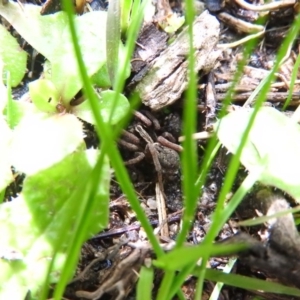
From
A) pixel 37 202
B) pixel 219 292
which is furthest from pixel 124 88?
pixel 219 292

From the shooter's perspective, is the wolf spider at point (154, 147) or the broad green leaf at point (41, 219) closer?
the broad green leaf at point (41, 219)

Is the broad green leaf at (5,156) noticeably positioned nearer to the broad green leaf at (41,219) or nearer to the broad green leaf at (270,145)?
the broad green leaf at (41,219)

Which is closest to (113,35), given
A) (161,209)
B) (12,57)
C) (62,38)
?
(62,38)

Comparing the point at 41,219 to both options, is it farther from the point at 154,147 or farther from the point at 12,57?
the point at 12,57

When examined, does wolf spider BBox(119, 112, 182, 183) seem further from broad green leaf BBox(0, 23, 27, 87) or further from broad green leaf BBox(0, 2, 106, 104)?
broad green leaf BBox(0, 23, 27, 87)

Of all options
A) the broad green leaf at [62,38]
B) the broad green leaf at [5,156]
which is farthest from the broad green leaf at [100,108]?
the broad green leaf at [5,156]

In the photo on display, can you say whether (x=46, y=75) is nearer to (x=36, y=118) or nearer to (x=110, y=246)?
(x=36, y=118)
